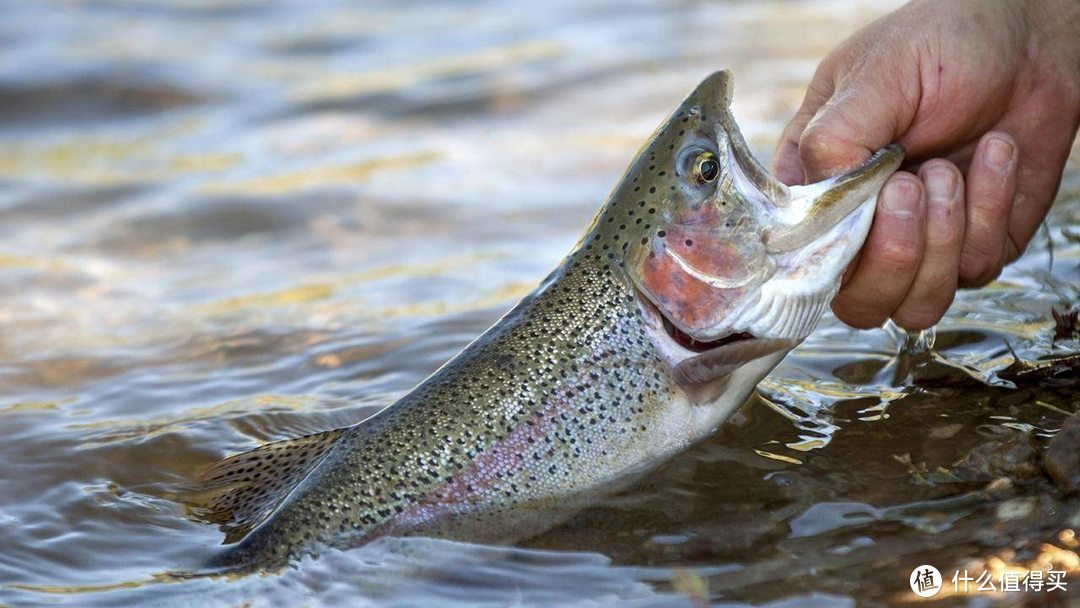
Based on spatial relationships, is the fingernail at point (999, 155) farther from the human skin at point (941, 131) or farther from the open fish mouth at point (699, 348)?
the open fish mouth at point (699, 348)

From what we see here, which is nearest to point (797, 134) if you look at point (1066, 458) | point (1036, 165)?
point (1036, 165)

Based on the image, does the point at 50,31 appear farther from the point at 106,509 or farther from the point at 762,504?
the point at 762,504

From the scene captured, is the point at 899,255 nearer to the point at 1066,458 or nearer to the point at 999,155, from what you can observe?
the point at 999,155

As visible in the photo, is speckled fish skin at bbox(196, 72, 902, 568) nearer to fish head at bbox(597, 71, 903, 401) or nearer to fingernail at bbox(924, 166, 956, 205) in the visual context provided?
fish head at bbox(597, 71, 903, 401)

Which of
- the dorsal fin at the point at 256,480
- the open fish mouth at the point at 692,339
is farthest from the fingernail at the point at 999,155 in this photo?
the dorsal fin at the point at 256,480

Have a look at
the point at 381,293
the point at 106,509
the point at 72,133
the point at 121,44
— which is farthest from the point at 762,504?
the point at 121,44
